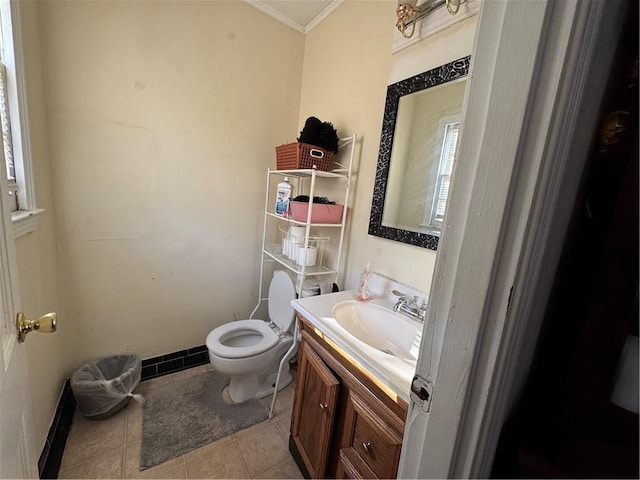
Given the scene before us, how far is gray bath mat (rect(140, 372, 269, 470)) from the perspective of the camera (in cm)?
138

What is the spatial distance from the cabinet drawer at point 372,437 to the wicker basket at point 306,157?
3.83 feet

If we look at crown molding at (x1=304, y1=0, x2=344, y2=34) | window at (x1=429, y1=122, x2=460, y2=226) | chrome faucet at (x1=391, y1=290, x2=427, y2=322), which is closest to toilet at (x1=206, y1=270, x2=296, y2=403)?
chrome faucet at (x1=391, y1=290, x2=427, y2=322)

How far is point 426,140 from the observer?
1188 mm

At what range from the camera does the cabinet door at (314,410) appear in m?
1.03

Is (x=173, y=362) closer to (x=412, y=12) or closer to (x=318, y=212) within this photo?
(x=318, y=212)

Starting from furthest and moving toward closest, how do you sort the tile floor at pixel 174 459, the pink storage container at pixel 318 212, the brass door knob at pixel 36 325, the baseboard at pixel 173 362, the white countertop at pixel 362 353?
the baseboard at pixel 173 362, the pink storage container at pixel 318 212, the tile floor at pixel 174 459, the white countertop at pixel 362 353, the brass door knob at pixel 36 325

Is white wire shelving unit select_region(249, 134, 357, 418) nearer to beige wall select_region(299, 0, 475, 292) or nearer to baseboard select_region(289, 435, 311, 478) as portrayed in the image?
beige wall select_region(299, 0, 475, 292)

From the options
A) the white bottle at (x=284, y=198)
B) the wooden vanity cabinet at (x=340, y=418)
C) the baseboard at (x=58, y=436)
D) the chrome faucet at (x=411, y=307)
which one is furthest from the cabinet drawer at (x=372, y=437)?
the baseboard at (x=58, y=436)

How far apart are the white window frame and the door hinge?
1.35 metres

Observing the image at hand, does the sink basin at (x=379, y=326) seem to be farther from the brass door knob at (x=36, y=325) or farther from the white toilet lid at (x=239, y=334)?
the brass door knob at (x=36, y=325)

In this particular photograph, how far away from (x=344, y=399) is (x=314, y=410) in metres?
0.23

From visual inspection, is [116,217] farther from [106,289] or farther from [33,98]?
[33,98]

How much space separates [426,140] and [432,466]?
114 centimetres

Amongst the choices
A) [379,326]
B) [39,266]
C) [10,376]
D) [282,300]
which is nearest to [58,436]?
[39,266]
